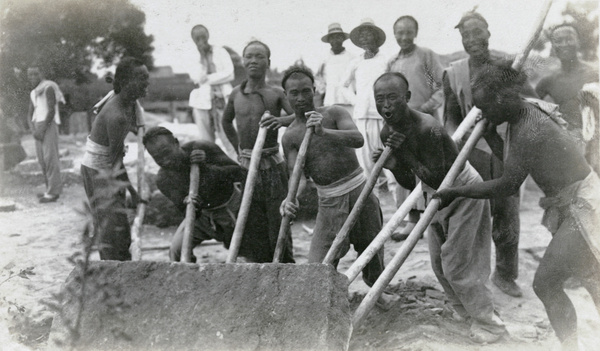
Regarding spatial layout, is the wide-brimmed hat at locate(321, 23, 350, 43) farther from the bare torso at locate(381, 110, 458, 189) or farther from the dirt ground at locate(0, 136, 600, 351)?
the bare torso at locate(381, 110, 458, 189)

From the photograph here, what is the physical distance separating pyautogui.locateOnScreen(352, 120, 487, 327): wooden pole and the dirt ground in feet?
1.67

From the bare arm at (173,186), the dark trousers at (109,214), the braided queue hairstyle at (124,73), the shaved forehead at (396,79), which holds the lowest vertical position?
the dark trousers at (109,214)

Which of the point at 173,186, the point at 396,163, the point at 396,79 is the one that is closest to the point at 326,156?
the point at 396,163

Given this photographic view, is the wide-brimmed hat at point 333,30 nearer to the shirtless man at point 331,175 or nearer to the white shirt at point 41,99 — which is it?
the shirtless man at point 331,175

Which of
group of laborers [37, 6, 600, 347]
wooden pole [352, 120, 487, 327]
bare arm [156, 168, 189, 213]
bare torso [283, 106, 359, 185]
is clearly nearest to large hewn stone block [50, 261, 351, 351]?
wooden pole [352, 120, 487, 327]

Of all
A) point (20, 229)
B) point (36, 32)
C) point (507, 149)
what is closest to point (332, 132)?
point (507, 149)

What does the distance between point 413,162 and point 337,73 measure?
2.92 m

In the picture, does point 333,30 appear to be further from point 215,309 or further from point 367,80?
point 215,309

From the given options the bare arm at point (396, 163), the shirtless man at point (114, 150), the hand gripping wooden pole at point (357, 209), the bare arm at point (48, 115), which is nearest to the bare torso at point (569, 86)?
the bare arm at point (396, 163)

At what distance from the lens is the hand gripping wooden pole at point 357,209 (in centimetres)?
355

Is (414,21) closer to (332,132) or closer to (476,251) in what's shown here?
(332,132)

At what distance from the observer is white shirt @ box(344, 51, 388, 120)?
576 centimetres

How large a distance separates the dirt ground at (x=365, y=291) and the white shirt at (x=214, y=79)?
1.68m

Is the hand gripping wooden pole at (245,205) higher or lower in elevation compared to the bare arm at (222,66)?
lower
